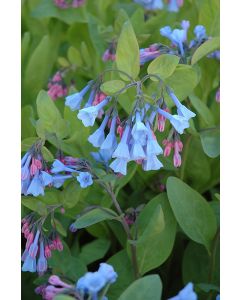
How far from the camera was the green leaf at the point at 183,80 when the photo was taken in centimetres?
94

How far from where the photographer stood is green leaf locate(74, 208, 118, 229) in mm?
895

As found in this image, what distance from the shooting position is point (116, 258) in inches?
40.9

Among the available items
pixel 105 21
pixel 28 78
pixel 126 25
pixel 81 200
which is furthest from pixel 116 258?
pixel 105 21

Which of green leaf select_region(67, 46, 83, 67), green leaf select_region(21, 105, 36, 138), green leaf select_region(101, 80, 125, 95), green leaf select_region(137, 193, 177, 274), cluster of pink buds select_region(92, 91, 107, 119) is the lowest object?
green leaf select_region(137, 193, 177, 274)

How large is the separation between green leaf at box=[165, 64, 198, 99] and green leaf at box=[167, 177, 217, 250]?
14 cm

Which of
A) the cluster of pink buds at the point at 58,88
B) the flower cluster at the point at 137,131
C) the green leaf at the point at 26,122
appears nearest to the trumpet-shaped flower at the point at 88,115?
the flower cluster at the point at 137,131

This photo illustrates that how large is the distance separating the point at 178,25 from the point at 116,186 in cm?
33

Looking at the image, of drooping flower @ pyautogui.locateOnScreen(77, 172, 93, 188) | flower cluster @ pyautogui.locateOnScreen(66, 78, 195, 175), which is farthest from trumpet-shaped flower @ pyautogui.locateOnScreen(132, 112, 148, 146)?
drooping flower @ pyautogui.locateOnScreen(77, 172, 93, 188)

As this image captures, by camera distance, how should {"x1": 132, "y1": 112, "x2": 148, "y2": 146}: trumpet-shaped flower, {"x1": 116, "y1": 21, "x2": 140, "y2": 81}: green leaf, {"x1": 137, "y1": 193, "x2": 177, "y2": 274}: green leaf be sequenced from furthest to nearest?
{"x1": 137, "y1": 193, "x2": 177, "y2": 274}: green leaf < {"x1": 116, "y1": 21, "x2": 140, "y2": 81}: green leaf < {"x1": 132, "y1": 112, "x2": 148, "y2": 146}: trumpet-shaped flower

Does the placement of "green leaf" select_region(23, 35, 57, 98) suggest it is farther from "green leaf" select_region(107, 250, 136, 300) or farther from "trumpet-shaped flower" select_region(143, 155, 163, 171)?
"trumpet-shaped flower" select_region(143, 155, 163, 171)

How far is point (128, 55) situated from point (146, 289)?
35cm

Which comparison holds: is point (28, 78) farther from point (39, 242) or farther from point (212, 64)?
point (39, 242)

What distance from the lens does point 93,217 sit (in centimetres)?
92

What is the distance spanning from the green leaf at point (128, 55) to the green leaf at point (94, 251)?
1.07 ft
